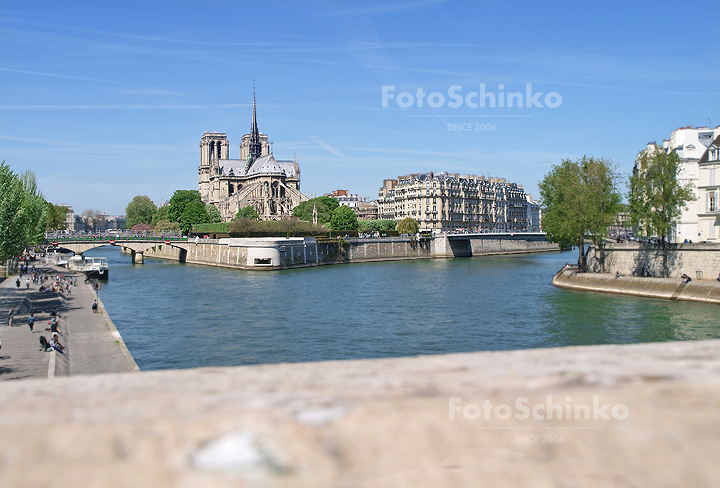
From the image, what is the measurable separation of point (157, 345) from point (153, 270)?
39034mm

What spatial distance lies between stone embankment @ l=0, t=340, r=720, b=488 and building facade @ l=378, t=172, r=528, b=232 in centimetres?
10361

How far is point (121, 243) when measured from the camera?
2638 inches

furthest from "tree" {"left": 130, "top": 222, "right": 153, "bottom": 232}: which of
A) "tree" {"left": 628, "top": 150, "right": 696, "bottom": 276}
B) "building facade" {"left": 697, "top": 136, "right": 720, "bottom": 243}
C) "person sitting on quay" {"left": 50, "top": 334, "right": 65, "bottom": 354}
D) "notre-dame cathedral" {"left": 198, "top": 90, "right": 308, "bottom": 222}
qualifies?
"person sitting on quay" {"left": 50, "top": 334, "right": 65, "bottom": 354}

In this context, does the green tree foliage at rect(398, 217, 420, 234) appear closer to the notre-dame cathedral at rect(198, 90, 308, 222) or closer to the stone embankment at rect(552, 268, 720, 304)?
the notre-dame cathedral at rect(198, 90, 308, 222)

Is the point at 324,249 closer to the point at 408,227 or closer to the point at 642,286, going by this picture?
the point at 408,227

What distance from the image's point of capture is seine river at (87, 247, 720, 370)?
795 inches

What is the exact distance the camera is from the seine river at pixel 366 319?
2019 cm

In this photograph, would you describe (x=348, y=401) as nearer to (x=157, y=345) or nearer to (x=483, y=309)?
(x=157, y=345)

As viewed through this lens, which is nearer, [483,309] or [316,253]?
[483,309]

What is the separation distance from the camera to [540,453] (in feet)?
4.69

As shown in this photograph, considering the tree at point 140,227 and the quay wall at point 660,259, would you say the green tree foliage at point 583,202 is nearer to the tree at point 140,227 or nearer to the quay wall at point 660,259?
the quay wall at point 660,259

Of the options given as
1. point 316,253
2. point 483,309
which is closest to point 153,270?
point 316,253

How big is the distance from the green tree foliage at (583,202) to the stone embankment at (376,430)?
41393 mm

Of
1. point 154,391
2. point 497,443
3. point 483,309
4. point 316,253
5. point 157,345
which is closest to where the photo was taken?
point 497,443
